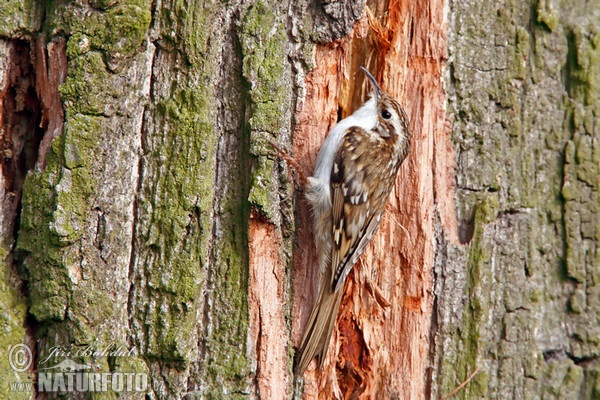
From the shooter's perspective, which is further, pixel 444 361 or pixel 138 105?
pixel 444 361

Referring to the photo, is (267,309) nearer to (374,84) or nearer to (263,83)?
(263,83)

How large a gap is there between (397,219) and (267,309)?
707 millimetres

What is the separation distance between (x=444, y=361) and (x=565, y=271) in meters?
0.75

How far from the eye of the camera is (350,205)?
3.09 meters

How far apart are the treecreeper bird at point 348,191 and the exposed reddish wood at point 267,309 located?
0.37 ft

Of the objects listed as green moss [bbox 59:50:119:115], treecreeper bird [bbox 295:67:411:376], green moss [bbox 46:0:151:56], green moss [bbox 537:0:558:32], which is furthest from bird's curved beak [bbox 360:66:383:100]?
green moss [bbox 59:50:119:115]

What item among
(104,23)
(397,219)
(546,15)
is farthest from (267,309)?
(546,15)

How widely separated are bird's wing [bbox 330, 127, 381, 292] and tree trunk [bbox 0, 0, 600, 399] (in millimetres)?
89

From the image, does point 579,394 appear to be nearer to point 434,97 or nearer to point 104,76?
point 434,97

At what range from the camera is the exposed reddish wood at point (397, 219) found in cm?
270

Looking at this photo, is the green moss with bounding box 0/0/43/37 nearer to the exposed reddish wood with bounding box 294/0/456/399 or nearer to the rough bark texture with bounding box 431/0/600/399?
the exposed reddish wood with bounding box 294/0/456/399

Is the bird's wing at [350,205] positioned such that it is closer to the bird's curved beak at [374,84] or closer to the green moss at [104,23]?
the bird's curved beak at [374,84]

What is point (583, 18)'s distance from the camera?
3.11 meters

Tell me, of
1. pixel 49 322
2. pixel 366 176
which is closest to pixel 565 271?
pixel 366 176
